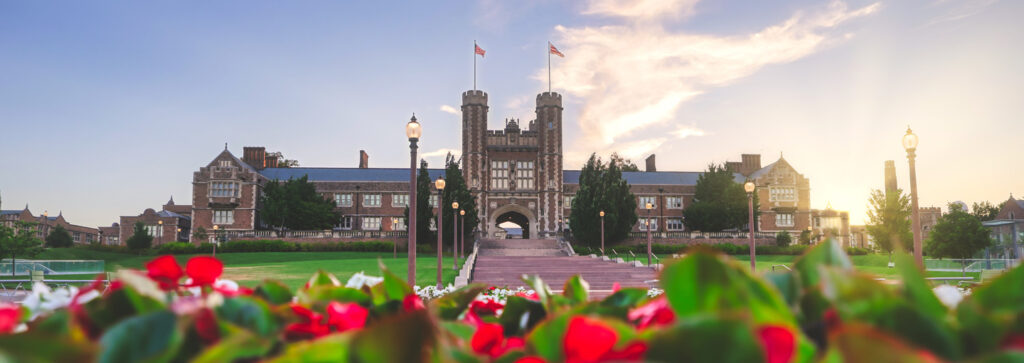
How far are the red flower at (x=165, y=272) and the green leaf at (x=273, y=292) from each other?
7.2 inches

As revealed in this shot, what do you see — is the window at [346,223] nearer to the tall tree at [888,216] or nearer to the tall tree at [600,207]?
the tall tree at [600,207]

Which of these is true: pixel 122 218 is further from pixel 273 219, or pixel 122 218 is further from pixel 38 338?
pixel 38 338

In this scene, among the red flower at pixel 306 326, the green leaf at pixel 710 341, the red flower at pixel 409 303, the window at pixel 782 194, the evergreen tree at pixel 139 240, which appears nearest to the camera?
the green leaf at pixel 710 341

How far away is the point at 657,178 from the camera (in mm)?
62594

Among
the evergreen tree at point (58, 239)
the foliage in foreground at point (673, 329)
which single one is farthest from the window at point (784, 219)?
the evergreen tree at point (58, 239)

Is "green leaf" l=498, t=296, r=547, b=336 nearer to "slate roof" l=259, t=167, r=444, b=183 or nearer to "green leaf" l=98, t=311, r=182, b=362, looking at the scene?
"green leaf" l=98, t=311, r=182, b=362

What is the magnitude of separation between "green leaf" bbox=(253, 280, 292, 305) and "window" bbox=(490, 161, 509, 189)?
5282cm

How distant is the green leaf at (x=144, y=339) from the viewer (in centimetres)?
77

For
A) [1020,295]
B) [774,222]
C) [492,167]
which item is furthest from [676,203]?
[1020,295]

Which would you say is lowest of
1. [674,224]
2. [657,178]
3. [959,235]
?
[959,235]

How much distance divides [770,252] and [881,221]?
8.61 m

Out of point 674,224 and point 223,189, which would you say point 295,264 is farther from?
point 674,224

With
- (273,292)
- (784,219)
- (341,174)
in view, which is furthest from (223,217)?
(273,292)

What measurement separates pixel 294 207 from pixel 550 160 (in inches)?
902
